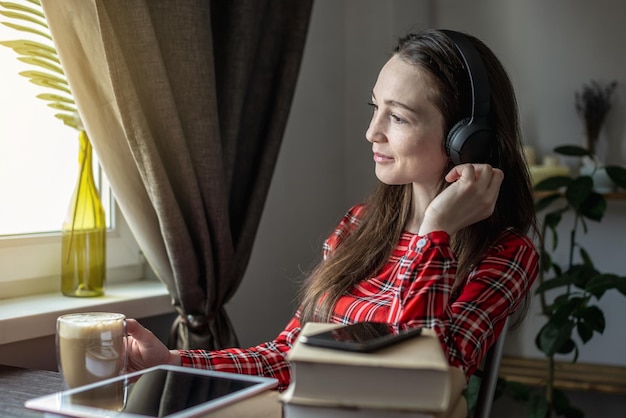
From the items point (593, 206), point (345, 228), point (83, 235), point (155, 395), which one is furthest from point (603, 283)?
point (155, 395)

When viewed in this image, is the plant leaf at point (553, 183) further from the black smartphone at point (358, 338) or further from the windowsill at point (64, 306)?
the black smartphone at point (358, 338)

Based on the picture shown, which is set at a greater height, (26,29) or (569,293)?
(26,29)

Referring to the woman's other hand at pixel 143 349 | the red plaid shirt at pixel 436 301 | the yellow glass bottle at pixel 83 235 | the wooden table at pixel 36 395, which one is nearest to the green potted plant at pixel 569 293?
the red plaid shirt at pixel 436 301

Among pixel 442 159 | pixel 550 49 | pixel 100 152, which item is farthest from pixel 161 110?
pixel 550 49

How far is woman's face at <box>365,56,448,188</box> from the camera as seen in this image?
4.52 feet

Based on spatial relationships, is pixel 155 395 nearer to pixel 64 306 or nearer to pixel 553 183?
pixel 64 306

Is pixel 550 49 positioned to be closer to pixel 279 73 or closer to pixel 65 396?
pixel 279 73

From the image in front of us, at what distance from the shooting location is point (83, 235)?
166cm

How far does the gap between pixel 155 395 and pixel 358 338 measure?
0.26 meters

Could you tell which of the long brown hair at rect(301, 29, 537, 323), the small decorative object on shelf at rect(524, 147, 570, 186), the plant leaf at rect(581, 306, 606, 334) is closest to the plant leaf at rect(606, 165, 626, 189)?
the small decorative object on shelf at rect(524, 147, 570, 186)

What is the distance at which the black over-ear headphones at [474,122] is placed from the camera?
132cm

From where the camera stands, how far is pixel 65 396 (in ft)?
3.08

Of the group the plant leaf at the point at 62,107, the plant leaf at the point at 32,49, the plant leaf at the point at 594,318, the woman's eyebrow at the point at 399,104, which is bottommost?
the plant leaf at the point at 594,318

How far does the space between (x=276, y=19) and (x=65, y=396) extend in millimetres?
1176
